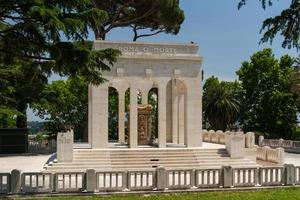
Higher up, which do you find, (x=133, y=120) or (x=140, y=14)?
(x=140, y=14)

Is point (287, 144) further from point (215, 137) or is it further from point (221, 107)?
point (221, 107)

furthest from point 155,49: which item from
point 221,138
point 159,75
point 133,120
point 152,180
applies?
point 152,180

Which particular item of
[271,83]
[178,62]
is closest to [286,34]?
[178,62]

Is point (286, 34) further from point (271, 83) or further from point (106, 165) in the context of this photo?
point (271, 83)

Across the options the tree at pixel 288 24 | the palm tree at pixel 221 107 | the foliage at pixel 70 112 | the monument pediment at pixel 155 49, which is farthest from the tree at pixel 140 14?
the tree at pixel 288 24

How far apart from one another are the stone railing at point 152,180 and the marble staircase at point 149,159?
545 cm

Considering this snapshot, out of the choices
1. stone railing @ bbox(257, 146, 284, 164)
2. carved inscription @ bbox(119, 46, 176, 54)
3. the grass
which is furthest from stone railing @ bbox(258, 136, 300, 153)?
the grass

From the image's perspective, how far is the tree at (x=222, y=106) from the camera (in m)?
58.4

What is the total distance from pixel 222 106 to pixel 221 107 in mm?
248

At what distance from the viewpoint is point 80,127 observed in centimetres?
4712

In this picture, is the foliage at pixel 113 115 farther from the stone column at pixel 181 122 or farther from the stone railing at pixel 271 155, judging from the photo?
the stone railing at pixel 271 155

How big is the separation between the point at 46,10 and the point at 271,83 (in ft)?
A: 151

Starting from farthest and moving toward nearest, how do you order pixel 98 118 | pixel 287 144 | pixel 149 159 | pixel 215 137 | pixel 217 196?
pixel 287 144 → pixel 215 137 → pixel 98 118 → pixel 149 159 → pixel 217 196

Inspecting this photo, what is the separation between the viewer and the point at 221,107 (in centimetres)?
5931
